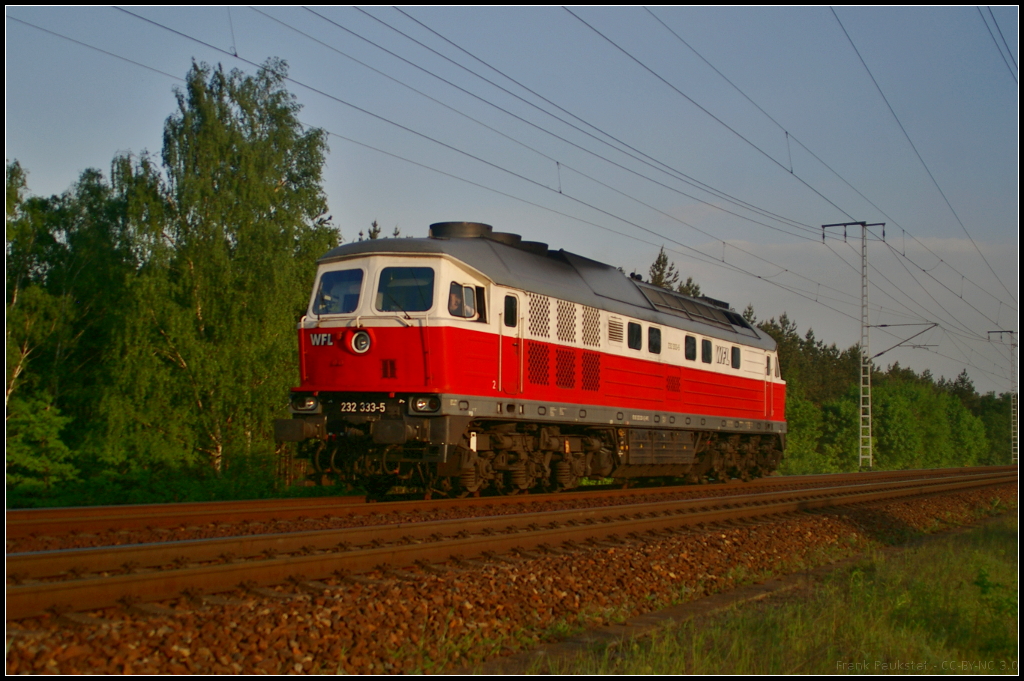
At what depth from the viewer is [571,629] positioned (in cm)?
664

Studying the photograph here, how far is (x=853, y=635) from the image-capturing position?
21.4ft

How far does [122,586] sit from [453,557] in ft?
11.1

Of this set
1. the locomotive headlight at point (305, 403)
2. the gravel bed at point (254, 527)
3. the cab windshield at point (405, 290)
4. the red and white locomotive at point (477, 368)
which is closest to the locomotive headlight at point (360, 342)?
the red and white locomotive at point (477, 368)

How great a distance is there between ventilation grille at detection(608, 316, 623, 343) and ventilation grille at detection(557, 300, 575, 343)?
1349 millimetres

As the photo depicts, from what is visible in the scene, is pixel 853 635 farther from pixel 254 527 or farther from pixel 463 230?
pixel 463 230

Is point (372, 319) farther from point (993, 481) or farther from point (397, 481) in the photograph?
point (993, 481)

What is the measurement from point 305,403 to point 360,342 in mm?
1319

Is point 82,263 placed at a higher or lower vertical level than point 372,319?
higher

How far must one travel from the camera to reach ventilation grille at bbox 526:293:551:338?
46.1ft

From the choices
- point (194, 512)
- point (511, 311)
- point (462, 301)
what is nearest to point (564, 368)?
point (511, 311)

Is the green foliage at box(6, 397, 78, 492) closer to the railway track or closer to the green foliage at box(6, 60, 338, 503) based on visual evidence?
the green foliage at box(6, 60, 338, 503)

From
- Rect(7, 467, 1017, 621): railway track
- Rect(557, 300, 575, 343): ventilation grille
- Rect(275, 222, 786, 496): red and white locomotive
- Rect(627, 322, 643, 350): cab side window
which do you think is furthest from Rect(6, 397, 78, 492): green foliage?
Rect(627, 322, 643, 350): cab side window

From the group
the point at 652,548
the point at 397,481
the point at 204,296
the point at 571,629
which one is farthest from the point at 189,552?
the point at 204,296

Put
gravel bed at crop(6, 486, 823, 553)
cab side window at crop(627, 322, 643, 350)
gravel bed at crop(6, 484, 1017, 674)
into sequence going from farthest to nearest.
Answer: cab side window at crop(627, 322, 643, 350)
gravel bed at crop(6, 486, 823, 553)
gravel bed at crop(6, 484, 1017, 674)
